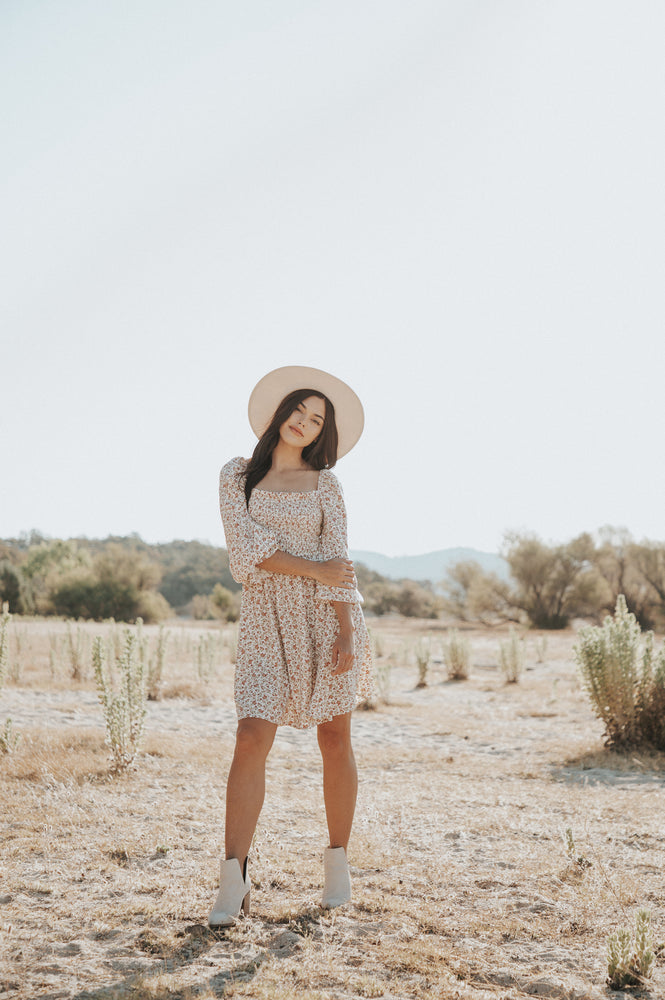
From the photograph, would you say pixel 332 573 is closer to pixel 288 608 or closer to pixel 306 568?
pixel 306 568

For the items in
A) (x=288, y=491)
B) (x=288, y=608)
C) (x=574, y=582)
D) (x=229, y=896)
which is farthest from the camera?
(x=574, y=582)

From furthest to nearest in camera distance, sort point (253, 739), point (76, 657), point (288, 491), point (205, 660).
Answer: point (205, 660) → point (76, 657) → point (288, 491) → point (253, 739)

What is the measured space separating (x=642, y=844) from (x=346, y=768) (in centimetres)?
172

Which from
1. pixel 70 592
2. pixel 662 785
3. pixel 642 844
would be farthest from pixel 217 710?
pixel 70 592

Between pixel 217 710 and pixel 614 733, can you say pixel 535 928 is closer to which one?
pixel 614 733

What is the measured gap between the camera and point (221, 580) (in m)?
45.5

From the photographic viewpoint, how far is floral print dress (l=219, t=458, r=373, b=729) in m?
2.65

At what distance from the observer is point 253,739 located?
2.52 metres

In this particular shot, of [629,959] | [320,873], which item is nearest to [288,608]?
[320,873]

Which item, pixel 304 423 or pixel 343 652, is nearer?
pixel 343 652

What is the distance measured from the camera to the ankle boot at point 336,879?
8.66 feet

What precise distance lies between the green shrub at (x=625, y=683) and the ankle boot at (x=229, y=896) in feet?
13.9

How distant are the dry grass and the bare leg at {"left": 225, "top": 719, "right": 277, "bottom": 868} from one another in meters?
0.28

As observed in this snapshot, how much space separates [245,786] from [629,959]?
124cm
